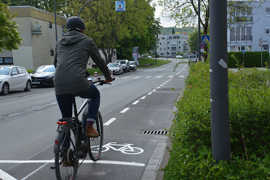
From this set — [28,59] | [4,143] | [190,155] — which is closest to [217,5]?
[190,155]

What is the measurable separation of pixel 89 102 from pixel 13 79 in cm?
1534

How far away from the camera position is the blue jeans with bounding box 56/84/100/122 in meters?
3.96

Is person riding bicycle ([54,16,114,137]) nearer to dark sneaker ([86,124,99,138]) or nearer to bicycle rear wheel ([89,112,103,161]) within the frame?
dark sneaker ([86,124,99,138])

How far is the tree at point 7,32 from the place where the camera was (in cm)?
1869

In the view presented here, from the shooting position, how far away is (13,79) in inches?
735

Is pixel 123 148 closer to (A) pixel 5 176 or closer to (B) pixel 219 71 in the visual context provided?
(A) pixel 5 176

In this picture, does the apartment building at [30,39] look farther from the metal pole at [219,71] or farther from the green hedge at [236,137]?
the metal pole at [219,71]

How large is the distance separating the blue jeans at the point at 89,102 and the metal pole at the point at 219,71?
1.55 metres

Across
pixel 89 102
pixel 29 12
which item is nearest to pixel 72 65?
pixel 89 102

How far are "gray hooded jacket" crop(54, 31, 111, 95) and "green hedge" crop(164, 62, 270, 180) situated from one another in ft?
4.17

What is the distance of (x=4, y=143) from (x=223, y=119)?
Answer: 4.59 meters

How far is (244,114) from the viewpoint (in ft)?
12.4

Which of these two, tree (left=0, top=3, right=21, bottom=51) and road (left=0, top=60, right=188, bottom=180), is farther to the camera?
tree (left=0, top=3, right=21, bottom=51)

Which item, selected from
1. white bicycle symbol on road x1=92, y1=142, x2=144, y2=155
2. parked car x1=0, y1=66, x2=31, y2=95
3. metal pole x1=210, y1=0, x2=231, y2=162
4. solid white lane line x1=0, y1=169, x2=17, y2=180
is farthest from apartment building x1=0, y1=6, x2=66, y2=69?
metal pole x1=210, y1=0, x2=231, y2=162
